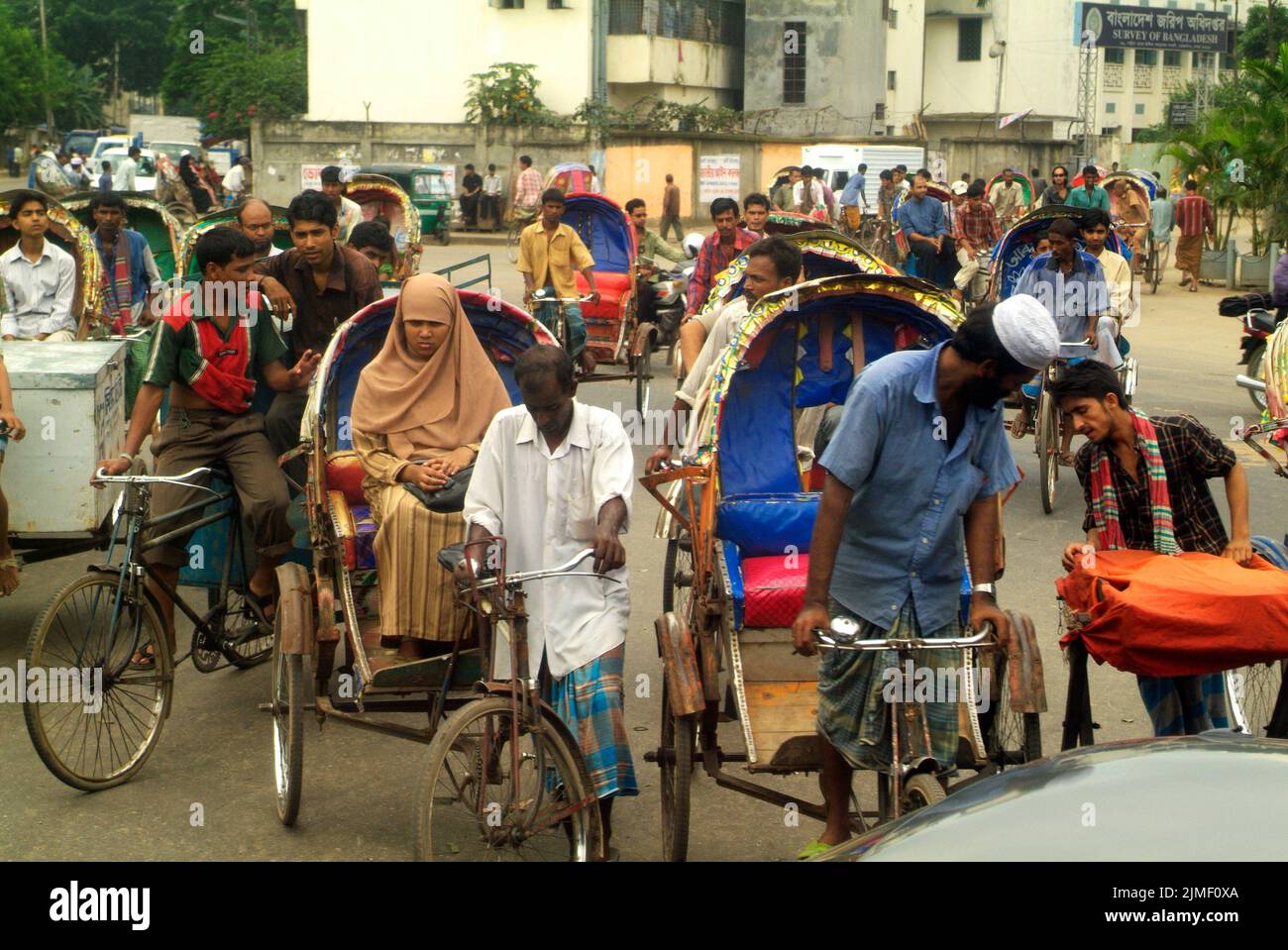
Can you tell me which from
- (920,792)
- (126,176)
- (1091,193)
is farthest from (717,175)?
(920,792)

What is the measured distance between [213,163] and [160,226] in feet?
96.9

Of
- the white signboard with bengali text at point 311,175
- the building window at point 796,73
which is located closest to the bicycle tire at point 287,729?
the white signboard with bengali text at point 311,175

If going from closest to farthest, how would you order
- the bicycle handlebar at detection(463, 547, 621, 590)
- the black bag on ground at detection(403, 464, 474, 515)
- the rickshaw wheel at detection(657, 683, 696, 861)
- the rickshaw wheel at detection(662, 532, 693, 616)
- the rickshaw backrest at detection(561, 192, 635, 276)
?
the bicycle handlebar at detection(463, 547, 621, 590)
the rickshaw wheel at detection(657, 683, 696, 861)
the black bag on ground at detection(403, 464, 474, 515)
the rickshaw wheel at detection(662, 532, 693, 616)
the rickshaw backrest at detection(561, 192, 635, 276)

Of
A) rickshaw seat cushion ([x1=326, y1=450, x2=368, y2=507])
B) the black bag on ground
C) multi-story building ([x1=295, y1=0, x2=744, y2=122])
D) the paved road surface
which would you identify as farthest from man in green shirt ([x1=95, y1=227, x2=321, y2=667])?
multi-story building ([x1=295, y1=0, x2=744, y2=122])

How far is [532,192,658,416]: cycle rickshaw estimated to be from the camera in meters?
12.6

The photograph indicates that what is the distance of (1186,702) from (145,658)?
3.58 metres

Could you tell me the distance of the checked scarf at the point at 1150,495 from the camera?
470 centimetres

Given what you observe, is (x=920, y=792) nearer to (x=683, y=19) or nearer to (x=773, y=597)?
(x=773, y=597)

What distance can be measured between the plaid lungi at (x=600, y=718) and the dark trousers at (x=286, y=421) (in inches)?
96.9

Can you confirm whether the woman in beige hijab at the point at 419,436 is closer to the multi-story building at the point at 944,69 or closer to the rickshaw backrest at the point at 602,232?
the rickshaw backrest at the point at 602,232

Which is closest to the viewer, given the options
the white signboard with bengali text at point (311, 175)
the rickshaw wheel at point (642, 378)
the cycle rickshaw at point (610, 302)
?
the rickshaw wheel at point (642, 378)

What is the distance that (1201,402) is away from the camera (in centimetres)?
1348

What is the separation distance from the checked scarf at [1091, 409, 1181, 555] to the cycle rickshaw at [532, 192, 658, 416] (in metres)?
7.37

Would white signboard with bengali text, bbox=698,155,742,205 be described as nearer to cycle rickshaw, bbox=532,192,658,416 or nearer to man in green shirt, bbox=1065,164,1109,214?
man in green shirt, bbox=1065,164,1109,214
